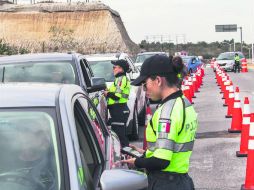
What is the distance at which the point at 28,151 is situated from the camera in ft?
12.1

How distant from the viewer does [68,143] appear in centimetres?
354

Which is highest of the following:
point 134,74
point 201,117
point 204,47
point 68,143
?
point 68,143

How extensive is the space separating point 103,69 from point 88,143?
9.21 m

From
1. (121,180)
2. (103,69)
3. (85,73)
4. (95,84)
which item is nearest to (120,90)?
(85,73)

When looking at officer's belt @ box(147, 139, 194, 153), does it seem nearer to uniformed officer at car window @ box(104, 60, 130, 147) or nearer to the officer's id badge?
the officer's id badge

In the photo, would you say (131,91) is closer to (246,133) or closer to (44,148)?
(246,133)

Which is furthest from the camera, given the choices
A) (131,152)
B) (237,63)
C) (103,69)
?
(237,63)

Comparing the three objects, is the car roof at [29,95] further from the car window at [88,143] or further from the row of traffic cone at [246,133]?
the row of traffic cone at [246,133]

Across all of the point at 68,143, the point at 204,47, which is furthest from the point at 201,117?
the point at 204,47

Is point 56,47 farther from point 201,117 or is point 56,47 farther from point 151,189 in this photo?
point 151,189

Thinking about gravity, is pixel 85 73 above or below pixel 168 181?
above

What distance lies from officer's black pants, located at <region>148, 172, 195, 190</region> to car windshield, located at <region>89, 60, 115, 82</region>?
886 cm

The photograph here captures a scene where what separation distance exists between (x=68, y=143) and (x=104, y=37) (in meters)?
92.3

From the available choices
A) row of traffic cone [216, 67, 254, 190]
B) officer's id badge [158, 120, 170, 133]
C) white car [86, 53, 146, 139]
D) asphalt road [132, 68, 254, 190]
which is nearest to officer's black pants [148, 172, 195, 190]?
officer's id badge [158, 120, 170, 133]
